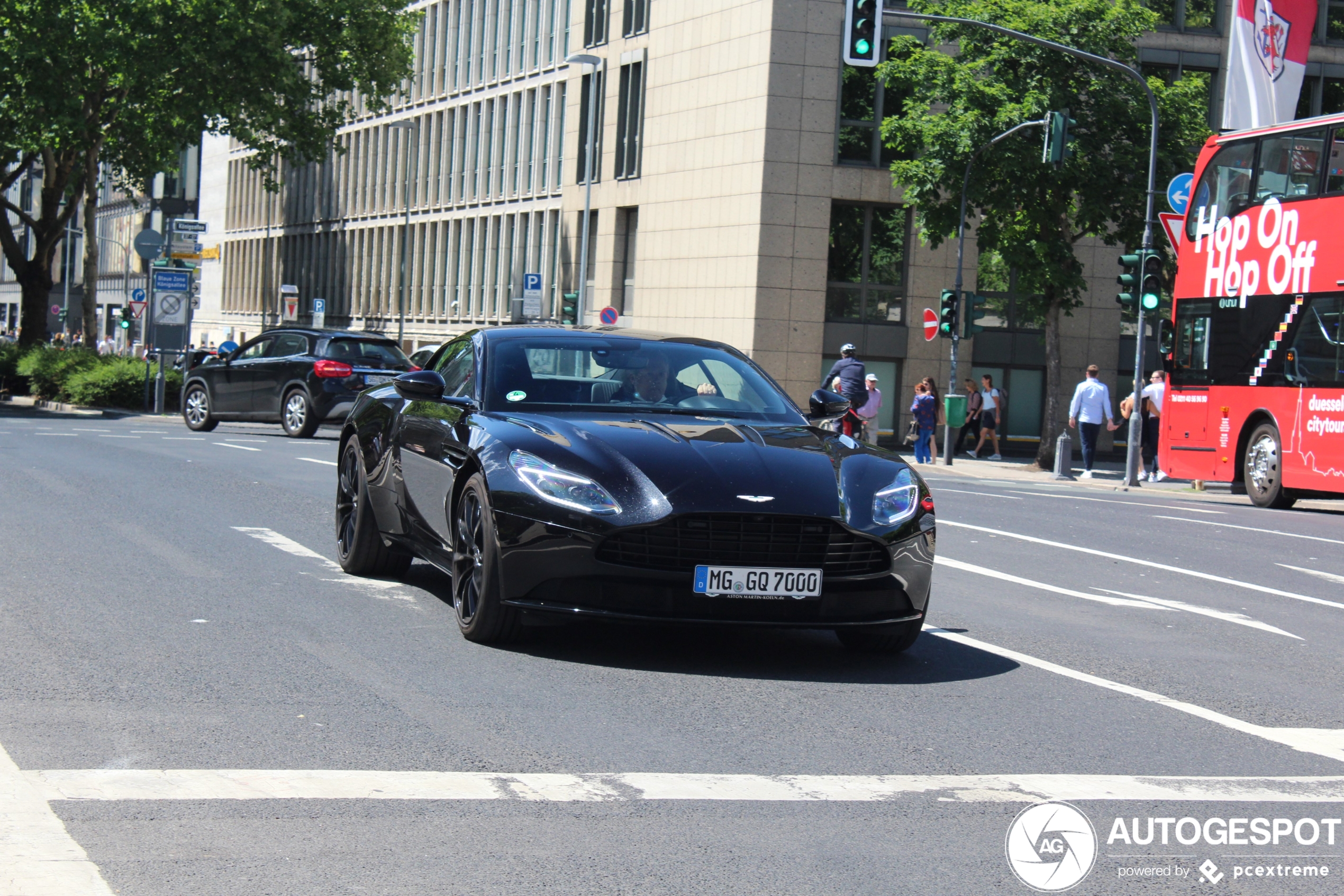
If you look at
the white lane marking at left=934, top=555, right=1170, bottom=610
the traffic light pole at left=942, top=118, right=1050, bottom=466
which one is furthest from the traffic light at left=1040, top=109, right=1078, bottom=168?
the white lane marking at left=934, top=555, right=1170, bottom=610

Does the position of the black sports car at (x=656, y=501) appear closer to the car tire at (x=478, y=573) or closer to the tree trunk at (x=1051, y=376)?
the car tire at (x=478, y=573)

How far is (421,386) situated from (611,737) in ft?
10.0

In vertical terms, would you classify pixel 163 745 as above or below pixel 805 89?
below

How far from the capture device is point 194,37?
4341 cm

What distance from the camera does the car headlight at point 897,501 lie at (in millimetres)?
7707

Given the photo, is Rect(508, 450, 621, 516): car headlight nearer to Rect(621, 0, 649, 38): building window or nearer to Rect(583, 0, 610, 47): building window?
Rect(621, 0, 649, 38): building window

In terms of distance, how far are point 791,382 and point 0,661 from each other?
120 feet

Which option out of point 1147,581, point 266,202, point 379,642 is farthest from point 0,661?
point 266,202

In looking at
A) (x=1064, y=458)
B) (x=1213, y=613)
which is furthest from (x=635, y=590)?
(x=1064, y=458)

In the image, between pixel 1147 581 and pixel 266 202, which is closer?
pixel 1147 581

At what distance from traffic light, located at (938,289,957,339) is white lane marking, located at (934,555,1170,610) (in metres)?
22.2

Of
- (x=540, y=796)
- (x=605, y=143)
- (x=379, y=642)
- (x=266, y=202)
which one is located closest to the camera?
(x=540, y=796)

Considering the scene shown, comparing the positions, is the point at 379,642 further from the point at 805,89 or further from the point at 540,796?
the point at 805,89

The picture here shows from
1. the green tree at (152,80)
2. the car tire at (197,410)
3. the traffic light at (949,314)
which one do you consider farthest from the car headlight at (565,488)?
the green tree at (152,80)
